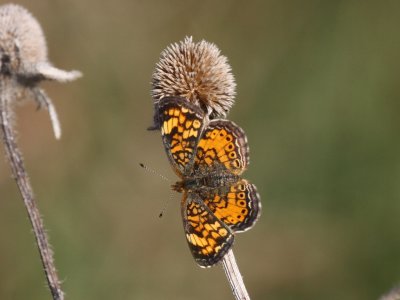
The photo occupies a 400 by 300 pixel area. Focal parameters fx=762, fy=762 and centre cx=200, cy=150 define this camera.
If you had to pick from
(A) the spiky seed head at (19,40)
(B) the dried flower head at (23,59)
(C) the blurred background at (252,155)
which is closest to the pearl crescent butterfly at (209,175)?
(B) the dried flower head at (23,59)

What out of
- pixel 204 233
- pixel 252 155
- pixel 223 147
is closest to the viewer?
pixel 204 233

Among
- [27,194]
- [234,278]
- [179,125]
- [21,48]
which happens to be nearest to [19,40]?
[21,48]

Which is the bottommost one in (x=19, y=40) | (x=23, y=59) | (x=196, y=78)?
(x=196, y=78)

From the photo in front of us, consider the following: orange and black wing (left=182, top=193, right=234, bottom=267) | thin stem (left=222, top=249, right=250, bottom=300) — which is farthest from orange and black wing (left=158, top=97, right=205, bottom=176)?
thin stem (left=222, top=249, right=250, bottom=300)

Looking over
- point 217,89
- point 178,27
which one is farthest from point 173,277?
point 217,89

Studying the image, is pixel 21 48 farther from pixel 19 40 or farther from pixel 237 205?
pixel 237 205

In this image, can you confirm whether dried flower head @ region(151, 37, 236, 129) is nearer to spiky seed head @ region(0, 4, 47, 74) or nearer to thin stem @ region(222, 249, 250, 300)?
thin stem @ region(222, 249, 250, 300)
